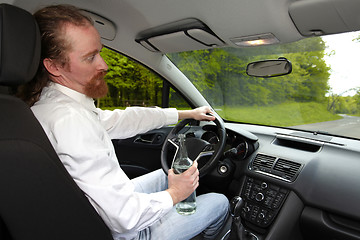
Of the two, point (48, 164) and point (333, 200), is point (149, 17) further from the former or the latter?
→ point (333, 200)

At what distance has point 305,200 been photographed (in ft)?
6.18

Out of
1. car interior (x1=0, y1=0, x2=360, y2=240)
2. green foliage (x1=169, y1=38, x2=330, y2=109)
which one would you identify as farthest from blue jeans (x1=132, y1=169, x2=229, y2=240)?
green foliage (x1=169, y1=38, x2=330, y2=109)

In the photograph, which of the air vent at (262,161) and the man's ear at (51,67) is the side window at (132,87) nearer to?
the air vent at (262,161)

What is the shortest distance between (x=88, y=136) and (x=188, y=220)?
75 centimetres

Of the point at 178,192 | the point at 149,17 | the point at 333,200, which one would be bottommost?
the point at 178,192

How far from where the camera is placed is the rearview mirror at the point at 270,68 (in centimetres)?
220

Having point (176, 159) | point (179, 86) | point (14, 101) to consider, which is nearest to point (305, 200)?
point (176, 159)

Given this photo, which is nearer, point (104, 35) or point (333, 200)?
point (333, 200)

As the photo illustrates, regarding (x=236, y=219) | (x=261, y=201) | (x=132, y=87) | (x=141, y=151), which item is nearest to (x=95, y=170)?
(x=236, y=219)

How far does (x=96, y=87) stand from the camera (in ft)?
4.64

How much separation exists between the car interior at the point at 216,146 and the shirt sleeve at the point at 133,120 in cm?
14

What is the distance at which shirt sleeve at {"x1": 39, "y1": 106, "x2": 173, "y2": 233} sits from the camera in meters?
1.10

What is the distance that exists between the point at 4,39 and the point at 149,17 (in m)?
1.41

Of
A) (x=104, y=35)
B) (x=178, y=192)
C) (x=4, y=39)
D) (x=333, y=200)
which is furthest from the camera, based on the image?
(x=104, y=35)
